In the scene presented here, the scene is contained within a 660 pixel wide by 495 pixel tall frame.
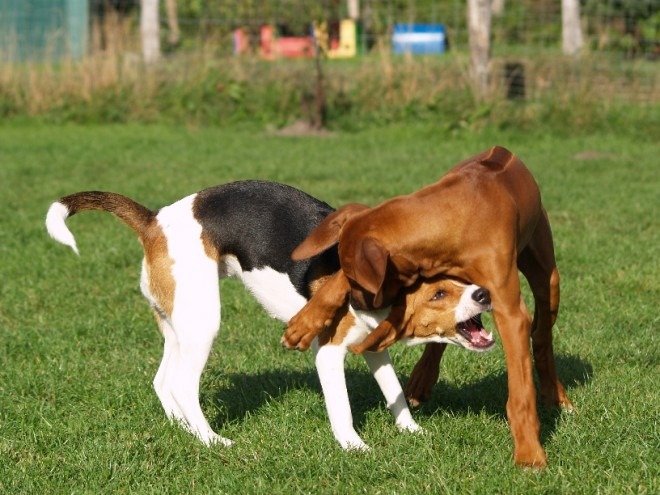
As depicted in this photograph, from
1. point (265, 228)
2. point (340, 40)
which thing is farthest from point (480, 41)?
point (265, 228)

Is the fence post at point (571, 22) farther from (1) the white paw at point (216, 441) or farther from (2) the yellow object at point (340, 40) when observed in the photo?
(1) the white paw at point (216, 441)

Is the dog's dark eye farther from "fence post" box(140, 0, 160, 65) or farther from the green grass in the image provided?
"fence post" box(140, 0, 160, 65)

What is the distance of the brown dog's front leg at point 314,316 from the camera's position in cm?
431

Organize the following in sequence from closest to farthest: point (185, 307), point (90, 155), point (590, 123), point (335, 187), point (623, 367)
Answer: point (185, 307) < point (623, 367) < point (335, 187) < point (90, 155) < point (590, 123)

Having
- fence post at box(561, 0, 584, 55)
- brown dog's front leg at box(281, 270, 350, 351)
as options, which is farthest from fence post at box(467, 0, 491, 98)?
brown dog's front leg at box(281, 270, 350, 351)

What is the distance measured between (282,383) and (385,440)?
92 centimetres

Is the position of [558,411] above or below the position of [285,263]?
below

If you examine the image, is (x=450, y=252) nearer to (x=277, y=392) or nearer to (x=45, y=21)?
(x=277, y=392)

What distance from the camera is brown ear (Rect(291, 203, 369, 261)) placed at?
4.24 meters

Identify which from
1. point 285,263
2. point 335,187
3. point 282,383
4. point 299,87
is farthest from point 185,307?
point 299,87

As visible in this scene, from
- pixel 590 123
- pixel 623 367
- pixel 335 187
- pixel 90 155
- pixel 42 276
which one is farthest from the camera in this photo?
pixel 590 123

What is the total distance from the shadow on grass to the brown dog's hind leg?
3.4 inches

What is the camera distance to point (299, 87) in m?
15.7

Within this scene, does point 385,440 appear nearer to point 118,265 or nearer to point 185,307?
point 185,307
